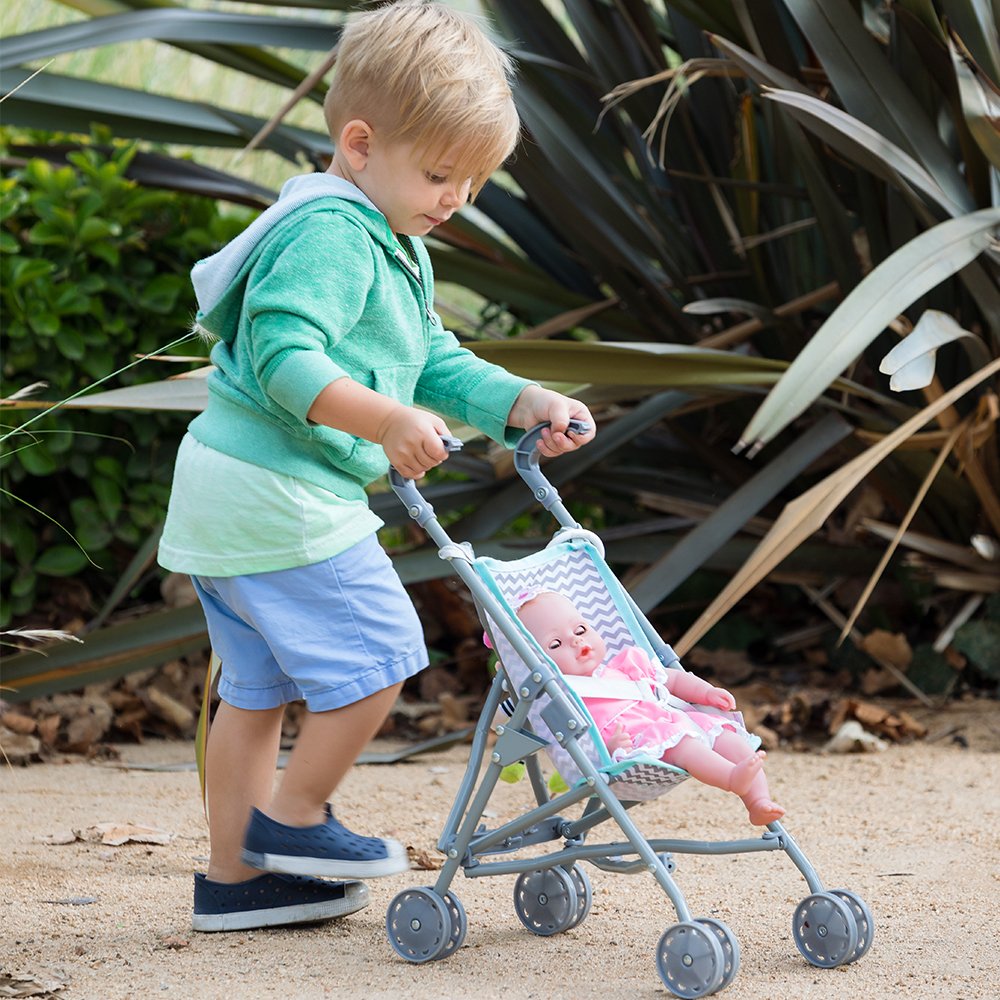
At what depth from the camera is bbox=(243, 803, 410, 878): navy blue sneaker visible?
1791 mm

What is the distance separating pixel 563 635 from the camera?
5.84 feet

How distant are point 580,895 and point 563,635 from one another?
366mm

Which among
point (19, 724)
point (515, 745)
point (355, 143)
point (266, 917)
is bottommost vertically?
point (19, 724)

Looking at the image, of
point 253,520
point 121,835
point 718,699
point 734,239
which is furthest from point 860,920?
point 734,239

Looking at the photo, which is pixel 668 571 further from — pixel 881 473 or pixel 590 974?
pixel 590 974

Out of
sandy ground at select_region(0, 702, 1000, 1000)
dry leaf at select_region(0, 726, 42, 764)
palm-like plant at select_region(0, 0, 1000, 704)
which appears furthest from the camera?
dry leaf at select_region(0, 726, 42, 764)

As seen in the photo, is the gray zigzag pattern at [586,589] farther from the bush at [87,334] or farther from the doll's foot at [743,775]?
the bush at [87,334]

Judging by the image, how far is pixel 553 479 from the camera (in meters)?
3.13

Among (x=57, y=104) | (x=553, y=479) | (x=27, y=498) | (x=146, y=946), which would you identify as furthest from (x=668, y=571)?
(x=57, y=104)

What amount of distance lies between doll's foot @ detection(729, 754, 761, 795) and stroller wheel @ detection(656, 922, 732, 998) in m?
0.16

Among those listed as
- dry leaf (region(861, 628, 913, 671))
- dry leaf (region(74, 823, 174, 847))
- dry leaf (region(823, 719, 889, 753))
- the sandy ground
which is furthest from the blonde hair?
dry leaf (region(861, 628, 913, 671))

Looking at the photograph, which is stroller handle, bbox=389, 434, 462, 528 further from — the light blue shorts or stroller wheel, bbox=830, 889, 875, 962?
stroller wheel, bbox=830, 889, 875, 962

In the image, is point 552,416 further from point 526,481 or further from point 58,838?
point 58,838

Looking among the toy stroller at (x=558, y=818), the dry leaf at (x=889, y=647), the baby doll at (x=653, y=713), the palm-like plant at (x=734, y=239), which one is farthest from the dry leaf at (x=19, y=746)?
the dry leaf at (x=889, y=647)
